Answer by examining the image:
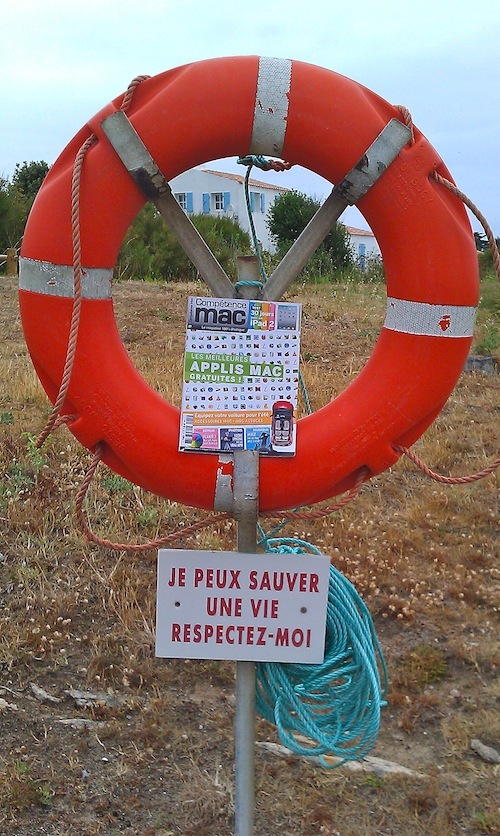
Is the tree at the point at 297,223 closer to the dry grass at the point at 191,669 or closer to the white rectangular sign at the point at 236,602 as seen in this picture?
the dry grass at the point at 191,669

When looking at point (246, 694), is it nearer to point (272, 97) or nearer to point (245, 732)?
point (245, 732)

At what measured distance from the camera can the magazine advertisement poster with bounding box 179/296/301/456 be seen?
1.52 metres

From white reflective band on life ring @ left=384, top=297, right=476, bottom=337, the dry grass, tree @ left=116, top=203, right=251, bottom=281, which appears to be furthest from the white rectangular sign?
tree @ left=116, top=203, right=251, bottom=281

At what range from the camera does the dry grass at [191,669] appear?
1.94 metres

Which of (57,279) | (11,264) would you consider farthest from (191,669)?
(11,264)

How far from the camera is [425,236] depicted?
1.54 m

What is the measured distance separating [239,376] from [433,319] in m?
0.40

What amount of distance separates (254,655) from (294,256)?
0.79m

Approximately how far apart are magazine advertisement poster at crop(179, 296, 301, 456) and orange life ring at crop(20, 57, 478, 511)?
45 mm

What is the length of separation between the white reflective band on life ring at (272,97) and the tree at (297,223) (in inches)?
469

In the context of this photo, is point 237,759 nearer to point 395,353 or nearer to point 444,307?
point 395,353

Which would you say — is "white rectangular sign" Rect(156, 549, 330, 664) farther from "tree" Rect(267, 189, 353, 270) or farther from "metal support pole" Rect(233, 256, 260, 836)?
"tree" Rect(267, 189, 353, 270)

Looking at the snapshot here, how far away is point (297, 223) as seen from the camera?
13.9 metres

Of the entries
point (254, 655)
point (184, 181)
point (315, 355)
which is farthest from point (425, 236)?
point (184, 181)
